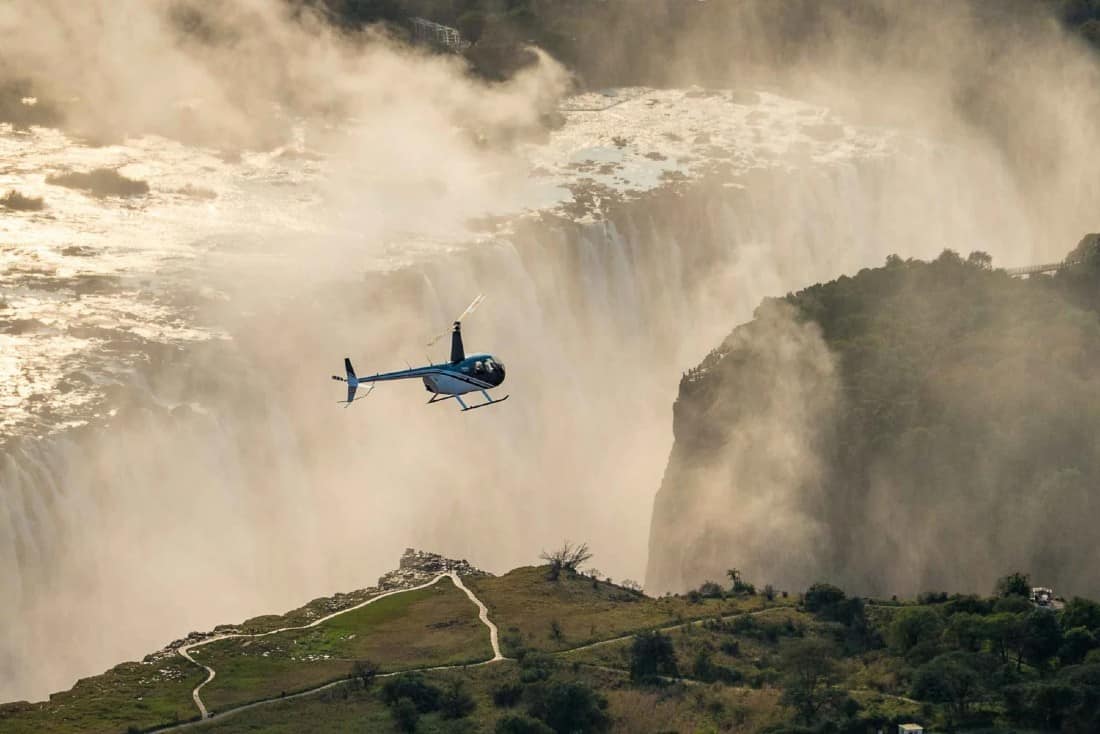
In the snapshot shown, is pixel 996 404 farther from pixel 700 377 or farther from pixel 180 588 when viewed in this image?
pixel 180 588

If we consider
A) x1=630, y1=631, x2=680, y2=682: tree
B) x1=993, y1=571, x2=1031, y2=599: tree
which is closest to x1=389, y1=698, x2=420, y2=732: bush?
x1=630, y1=631, x2=680, y2=682: tree

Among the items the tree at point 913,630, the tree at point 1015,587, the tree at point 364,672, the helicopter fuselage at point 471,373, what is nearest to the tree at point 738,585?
the tree at point 913,630

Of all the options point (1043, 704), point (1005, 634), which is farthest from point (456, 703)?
point (1005, 634)

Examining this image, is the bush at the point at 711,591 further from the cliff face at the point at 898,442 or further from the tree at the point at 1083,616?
the tree at the point at 1083,616

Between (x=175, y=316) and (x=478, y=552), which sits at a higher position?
(x=175, y=316)

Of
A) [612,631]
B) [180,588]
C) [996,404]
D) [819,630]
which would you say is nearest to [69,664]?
[180,588]
